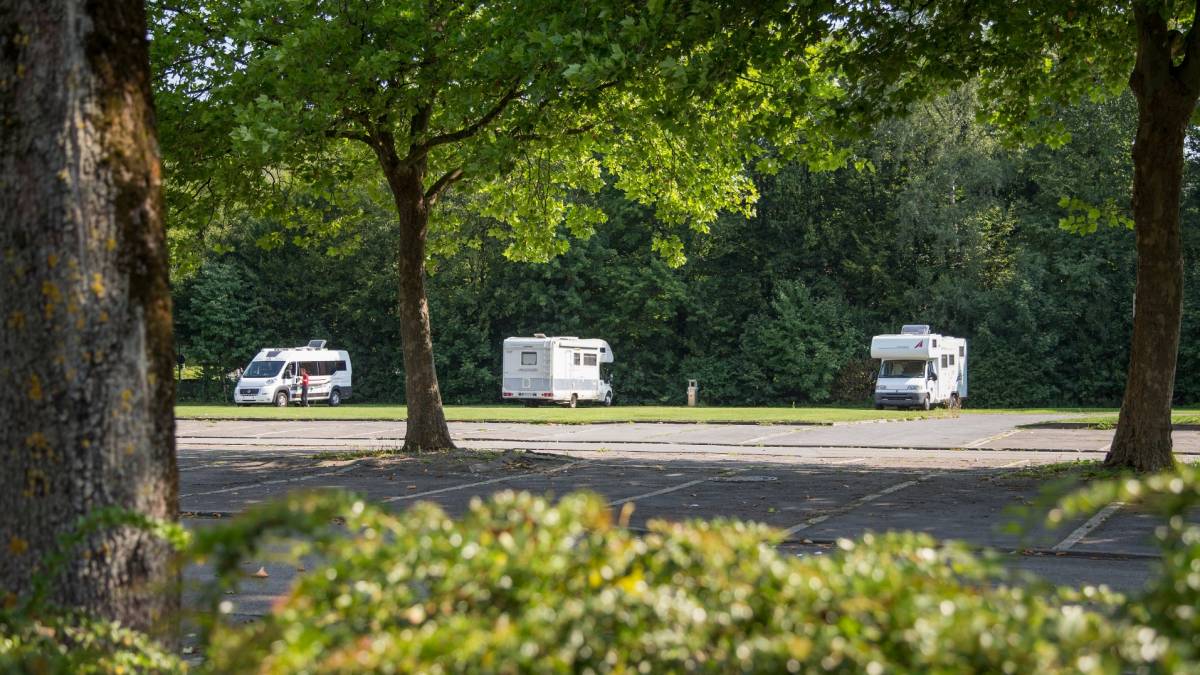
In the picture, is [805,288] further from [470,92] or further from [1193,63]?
[1193,63]

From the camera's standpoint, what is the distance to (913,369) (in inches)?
1807

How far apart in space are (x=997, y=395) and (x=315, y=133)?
40953 mm

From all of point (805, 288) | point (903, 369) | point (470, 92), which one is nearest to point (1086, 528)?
point (470, 92)

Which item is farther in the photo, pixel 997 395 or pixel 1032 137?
pixel 997 395

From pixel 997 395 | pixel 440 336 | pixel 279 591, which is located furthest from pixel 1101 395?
pixel 279 591

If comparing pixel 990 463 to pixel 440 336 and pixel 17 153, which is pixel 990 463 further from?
pixel 440 336

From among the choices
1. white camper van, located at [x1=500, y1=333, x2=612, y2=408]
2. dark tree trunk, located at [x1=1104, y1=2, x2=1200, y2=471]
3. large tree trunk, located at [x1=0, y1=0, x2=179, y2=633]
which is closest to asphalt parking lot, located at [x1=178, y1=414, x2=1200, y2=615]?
dark tree trunk, located at [x1=1104, y1=2, x2=1200, y2=471]

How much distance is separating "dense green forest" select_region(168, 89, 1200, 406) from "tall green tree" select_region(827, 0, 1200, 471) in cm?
3357

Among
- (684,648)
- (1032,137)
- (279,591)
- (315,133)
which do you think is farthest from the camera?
(1032,137)

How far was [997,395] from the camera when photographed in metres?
51.6

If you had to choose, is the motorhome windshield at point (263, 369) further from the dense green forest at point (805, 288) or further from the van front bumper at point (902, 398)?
the van front bumper at point (902, 398)

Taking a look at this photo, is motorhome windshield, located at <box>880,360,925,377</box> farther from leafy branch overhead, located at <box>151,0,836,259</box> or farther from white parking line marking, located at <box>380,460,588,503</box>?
white parking line marking, located at <box>380,460,588,503</box>

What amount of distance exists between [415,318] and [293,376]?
35.0 metres

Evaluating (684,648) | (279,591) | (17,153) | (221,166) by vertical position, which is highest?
(221,166)
